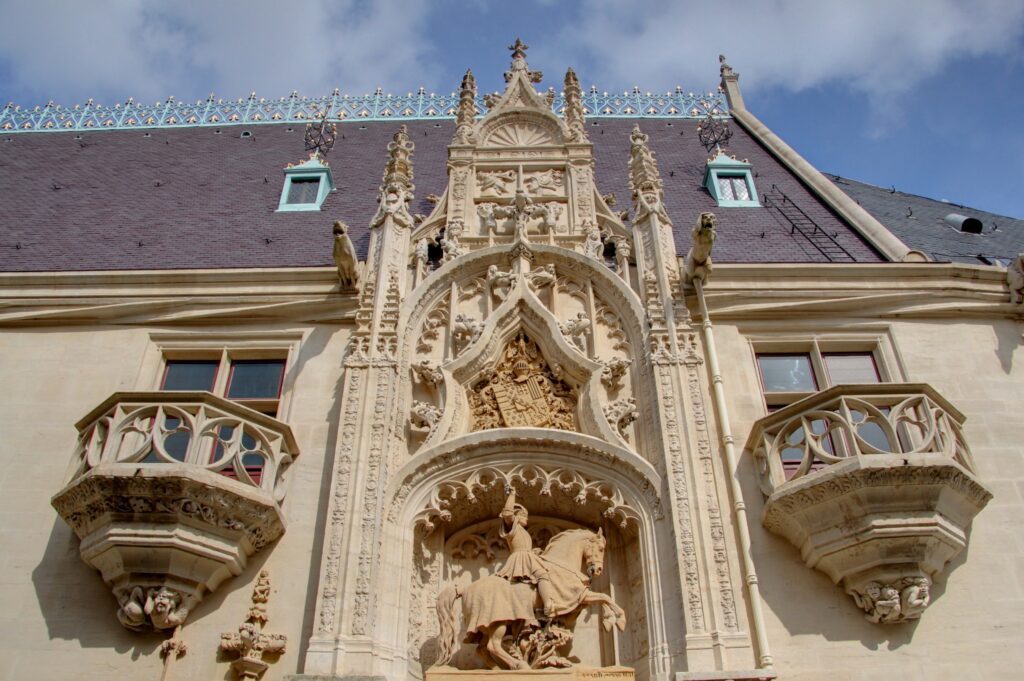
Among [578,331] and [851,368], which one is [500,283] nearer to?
[578,331]

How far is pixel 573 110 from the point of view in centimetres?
1320

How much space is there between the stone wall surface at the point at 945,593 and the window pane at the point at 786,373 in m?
0.34

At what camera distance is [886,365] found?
32.6 ft

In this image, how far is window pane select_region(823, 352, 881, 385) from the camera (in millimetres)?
9980

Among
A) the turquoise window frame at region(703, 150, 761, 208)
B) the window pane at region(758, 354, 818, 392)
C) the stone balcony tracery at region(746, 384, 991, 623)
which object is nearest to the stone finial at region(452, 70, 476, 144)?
the turquoise window frame at region(703, 150, 761, 208)


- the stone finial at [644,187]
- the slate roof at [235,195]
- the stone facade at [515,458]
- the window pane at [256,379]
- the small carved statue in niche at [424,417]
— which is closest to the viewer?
the stone facade at [515,458]

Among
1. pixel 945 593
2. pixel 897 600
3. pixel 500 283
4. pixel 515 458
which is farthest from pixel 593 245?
pixel 945 593

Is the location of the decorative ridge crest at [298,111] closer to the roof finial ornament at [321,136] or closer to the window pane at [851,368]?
the roof finial ornament at [321,136]

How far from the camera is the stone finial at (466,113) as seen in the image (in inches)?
499

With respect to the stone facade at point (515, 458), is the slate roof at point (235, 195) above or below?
above

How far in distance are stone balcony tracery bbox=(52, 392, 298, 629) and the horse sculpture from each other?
195 centimetres

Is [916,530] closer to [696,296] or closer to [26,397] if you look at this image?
[696,296]

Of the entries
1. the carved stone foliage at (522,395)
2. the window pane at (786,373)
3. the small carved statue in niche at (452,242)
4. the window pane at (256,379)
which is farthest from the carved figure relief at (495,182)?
the window pane at (786,373)

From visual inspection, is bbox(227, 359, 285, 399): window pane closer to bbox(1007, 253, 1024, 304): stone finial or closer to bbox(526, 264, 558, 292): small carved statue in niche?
bbox(526, 264, 558, 292): small carved statue in niche
